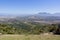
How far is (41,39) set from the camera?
429 inches

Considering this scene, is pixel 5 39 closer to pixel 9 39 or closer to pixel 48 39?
pixel 9 39

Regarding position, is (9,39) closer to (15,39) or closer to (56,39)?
(15,39)

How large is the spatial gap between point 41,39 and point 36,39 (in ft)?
1.31

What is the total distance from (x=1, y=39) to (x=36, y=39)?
2.84 m

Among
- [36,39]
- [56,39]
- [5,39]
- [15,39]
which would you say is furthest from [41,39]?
[5,39]

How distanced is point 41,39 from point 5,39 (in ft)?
9.53

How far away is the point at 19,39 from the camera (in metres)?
10.9

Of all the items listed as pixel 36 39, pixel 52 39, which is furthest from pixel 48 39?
pixel 36 39

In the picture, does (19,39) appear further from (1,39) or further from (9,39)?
(1,39)

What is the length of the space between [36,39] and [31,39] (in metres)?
0.41

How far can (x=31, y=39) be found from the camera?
10.9 meters

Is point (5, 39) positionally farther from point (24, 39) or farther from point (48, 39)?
point (48, 39)

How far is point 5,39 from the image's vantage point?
10984 millimetres

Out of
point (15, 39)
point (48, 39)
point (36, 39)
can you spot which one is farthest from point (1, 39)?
point (48, 39)
